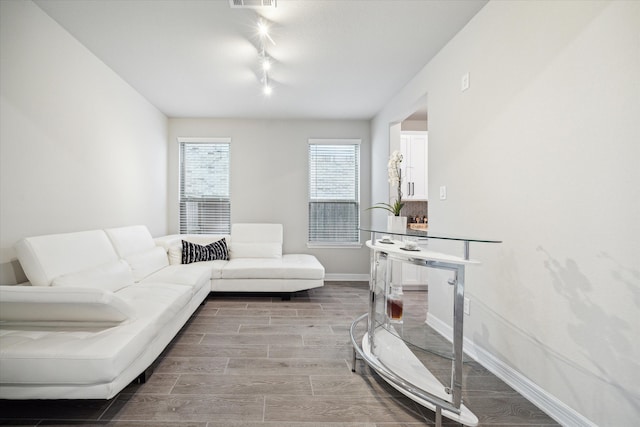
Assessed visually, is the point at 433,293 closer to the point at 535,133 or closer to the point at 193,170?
the point at 535,133

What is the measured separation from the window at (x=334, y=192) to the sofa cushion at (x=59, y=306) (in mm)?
3432

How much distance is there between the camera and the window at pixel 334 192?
16.3 feet

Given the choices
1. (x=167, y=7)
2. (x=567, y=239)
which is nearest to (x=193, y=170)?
(x=167, y=7)

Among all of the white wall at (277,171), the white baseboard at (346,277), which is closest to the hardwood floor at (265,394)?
the white baseboard at (346,277)

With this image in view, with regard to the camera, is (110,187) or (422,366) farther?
(110,187)

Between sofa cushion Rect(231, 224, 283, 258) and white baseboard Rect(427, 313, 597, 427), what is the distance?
2863 mm

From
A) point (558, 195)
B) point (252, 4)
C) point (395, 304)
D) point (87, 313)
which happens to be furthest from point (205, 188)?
point (558, 195)

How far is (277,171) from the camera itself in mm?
4891

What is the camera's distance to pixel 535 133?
1.76m

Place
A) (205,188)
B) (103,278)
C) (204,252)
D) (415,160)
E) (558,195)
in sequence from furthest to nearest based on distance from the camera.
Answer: (205,188) < (415,160) < (204,252) < (103,278) < (558,195)

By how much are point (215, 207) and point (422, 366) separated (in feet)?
13.1

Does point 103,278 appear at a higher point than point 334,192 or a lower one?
lower

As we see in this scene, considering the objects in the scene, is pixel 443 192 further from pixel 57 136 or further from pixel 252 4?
pixel 57 136

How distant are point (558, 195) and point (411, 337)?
44.9 inches
